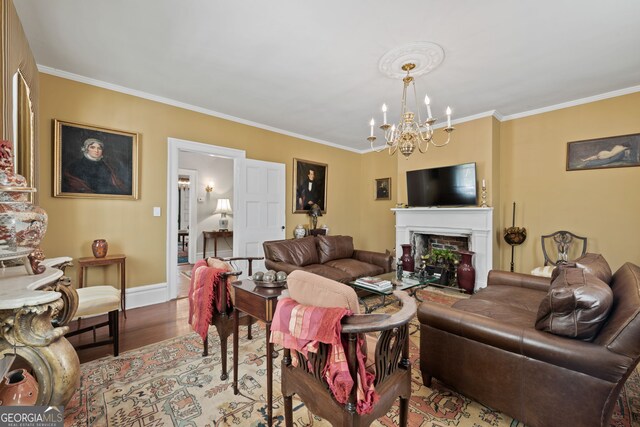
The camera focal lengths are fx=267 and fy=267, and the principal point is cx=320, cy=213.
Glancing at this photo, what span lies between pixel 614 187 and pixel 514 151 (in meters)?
1.24

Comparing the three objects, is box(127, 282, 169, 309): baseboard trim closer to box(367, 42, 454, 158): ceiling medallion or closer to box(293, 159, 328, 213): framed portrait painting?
box(293, 159, 328, 213): framed portrait painting

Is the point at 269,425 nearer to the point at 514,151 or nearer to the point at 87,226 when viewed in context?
the point at 87,226

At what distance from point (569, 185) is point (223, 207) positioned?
270 inches

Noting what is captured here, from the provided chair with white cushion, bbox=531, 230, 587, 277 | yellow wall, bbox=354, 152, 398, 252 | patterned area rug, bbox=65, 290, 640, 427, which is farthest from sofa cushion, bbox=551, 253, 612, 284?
yellow wall, bbox=354, 152, 398, 252

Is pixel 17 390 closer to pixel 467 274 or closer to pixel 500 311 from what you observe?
pixel 500 311

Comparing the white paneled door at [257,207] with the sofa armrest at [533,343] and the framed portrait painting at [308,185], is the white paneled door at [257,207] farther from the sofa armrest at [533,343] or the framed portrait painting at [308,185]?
the sofa armrest at [533,343]

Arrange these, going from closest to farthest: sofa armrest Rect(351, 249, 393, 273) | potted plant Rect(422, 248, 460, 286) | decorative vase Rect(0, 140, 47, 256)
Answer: decorative vase Rect(0, 140, 47, 256) < sofa armrest Rect(351, 249, 393, 273) < potted plant Rect(422, 248, 460, 286)

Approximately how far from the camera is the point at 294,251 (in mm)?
3871

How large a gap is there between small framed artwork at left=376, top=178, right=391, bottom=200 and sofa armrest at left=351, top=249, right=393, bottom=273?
2.01m

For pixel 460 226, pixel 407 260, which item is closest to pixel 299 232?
pixel 407 260

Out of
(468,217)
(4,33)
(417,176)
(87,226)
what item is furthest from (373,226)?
(4,33)

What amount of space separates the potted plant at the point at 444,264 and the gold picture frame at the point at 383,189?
180cm

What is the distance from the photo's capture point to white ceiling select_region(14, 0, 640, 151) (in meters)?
2.05

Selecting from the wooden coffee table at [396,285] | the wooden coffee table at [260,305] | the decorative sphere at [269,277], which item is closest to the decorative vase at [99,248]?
the wooden coffee table at [260,305]
